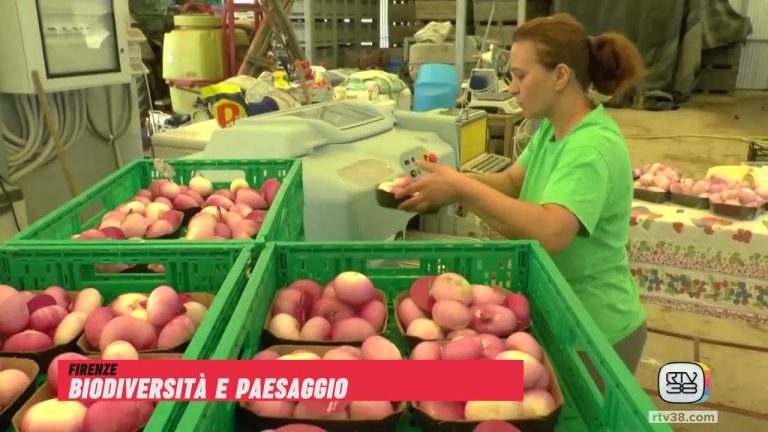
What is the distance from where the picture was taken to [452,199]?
4.83 ft

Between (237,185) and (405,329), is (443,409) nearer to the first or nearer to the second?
(405,329)

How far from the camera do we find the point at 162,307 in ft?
3.72

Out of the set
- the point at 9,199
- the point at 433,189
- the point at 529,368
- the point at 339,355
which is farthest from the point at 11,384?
the point at 9,199

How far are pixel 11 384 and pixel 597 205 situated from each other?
1.06 m

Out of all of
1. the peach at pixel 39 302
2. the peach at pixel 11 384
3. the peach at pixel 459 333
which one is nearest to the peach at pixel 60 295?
the peach at pixel 39 302

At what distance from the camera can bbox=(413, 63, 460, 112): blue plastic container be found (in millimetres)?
4445

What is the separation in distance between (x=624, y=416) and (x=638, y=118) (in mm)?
7840

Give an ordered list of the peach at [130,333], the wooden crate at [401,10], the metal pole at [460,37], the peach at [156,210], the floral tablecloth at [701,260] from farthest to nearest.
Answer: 1. the wooden crate at [401,10]
2. the metal pole at [460,37]
3. the floral tablecloth at [701,260]
4. the peach at [156,210]
5. the peach at [130,333]

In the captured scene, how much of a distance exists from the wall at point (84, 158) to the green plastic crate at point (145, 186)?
3.32ft

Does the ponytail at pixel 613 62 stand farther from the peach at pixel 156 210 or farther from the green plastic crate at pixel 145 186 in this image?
the peach at pixel 156 210

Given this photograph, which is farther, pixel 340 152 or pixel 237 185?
pixel 340 152

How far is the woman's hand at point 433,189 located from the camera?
1.46 metres

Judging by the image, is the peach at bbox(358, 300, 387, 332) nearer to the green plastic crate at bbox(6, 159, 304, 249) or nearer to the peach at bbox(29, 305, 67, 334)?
the green plastic crate at bbox(6, 159, 304, 249)

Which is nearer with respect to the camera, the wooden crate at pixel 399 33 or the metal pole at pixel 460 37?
the metal pole at pixel 460 37
